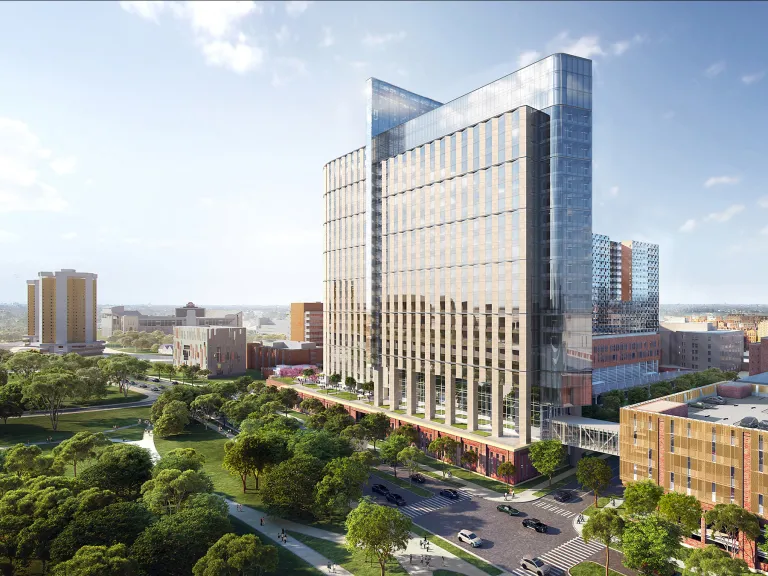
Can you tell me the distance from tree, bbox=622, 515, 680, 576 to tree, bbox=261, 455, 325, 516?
1315 inches

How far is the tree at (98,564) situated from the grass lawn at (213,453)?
24260 mm

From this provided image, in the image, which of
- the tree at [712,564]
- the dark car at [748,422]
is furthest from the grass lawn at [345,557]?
the dark car at [748,422]

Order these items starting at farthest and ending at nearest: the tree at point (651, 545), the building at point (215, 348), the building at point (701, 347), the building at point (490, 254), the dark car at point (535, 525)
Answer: the building at point (215, 348), the building at point (701, 347), the building at point (490, 254), the dark car at point (535, 525), the tree at point (651, 545)

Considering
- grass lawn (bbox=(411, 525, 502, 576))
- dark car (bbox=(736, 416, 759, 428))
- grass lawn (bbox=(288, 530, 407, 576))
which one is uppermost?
dark car (bbox=(736, 416, 759, 428))

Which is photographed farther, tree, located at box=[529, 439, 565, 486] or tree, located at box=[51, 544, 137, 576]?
tree, located at box=[529, 439, 565, 486]

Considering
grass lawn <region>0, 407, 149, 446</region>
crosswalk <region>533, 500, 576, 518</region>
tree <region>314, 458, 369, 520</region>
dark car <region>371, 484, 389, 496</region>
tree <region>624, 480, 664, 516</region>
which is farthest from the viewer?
grass lawn <region>0, 407, 149, 446</region>

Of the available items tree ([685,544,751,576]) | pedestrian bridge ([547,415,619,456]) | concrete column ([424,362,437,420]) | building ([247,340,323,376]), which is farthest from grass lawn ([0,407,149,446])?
tree ([685,544,751,576])

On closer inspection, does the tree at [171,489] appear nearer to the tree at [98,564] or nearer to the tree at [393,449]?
the tree at [98,564]

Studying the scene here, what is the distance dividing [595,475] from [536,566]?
1757 cm

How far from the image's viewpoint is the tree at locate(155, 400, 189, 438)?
91.4 m

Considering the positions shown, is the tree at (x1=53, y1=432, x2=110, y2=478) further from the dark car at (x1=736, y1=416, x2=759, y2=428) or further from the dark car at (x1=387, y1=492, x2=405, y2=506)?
the dark car at (x1=736, y1=416, x2=759, y2=428)

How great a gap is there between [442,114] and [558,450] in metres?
63.5

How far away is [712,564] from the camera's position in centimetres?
3856

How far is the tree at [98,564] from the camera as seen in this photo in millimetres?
37375
